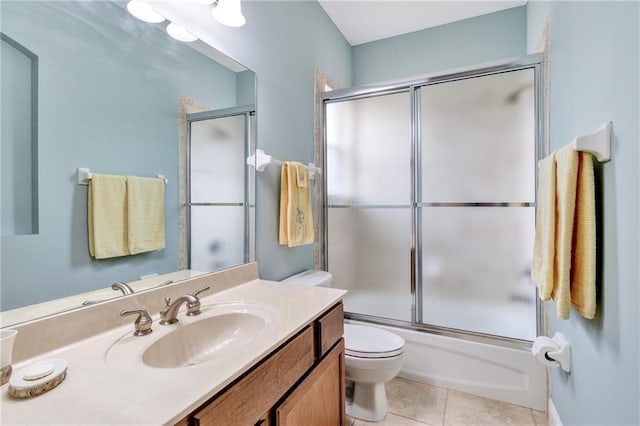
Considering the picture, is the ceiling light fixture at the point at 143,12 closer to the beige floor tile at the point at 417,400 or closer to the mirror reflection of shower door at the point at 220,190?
the mirror reflection of shower door at the point at 220,190

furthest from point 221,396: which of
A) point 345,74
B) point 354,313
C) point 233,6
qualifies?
point 345,74

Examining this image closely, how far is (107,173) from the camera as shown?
2.99ft

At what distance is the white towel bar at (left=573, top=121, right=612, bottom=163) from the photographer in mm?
902

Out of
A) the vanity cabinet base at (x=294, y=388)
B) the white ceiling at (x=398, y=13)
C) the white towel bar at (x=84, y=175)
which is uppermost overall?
the white ceiling at (x=398, y=13)

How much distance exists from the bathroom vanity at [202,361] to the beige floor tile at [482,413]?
0.81 metres

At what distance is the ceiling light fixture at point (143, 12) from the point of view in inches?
39.4

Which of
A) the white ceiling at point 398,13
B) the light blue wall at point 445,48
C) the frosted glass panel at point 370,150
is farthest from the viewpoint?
the light blue wall at point 445,48

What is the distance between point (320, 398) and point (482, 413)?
1187 mm

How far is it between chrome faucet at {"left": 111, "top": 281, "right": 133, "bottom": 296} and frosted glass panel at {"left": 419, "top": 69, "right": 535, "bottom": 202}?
5.74 ft

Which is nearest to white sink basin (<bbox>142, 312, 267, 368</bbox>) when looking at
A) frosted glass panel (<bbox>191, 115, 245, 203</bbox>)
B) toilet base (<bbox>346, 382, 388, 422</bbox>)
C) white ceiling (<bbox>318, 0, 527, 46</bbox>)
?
frosted glass panel (<bbox>191, 115, 245, 203</bbox>)

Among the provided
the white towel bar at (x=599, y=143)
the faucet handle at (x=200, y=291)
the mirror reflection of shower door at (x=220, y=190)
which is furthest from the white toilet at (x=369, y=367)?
the white towel bar at (x=599, y=143)

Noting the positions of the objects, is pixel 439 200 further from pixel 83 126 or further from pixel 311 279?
pixel 83 126

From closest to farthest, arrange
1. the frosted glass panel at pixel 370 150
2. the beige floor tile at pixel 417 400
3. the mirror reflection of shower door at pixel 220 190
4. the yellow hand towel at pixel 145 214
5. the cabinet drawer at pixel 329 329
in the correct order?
the yellow hand towel at pixel 145 214
the cabinet drawer at pixel 329 329
the mirror reflection of shower door at pixel 220 190
the beige floor tile at pixel 417 400
the frosted glass panel at pixel 370 150

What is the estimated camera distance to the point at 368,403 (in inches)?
64.1
